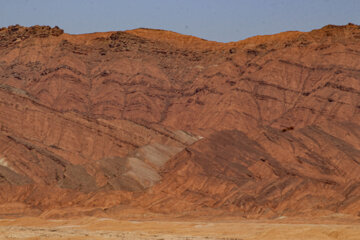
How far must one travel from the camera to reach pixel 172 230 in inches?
2250

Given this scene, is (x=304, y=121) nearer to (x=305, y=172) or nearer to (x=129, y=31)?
(x=305, y=172)

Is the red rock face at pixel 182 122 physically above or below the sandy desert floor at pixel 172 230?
above

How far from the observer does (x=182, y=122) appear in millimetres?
120375

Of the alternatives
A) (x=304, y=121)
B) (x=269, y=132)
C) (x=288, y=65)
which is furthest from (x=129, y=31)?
(x=269, y=132)

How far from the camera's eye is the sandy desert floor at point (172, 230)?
162 feet

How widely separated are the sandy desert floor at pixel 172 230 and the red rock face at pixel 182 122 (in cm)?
920

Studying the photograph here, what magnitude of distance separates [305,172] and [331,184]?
10.3ft

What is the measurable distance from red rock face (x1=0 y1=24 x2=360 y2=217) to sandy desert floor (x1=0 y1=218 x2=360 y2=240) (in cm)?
920

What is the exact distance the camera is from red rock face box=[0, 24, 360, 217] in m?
75.2

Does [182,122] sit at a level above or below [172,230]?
above

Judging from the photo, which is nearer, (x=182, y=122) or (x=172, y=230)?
(x=172, y=230)

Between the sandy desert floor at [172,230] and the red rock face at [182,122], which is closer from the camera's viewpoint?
the sandy desert floor at [172,230]

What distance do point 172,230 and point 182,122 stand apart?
2508 inches

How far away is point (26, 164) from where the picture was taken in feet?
265
